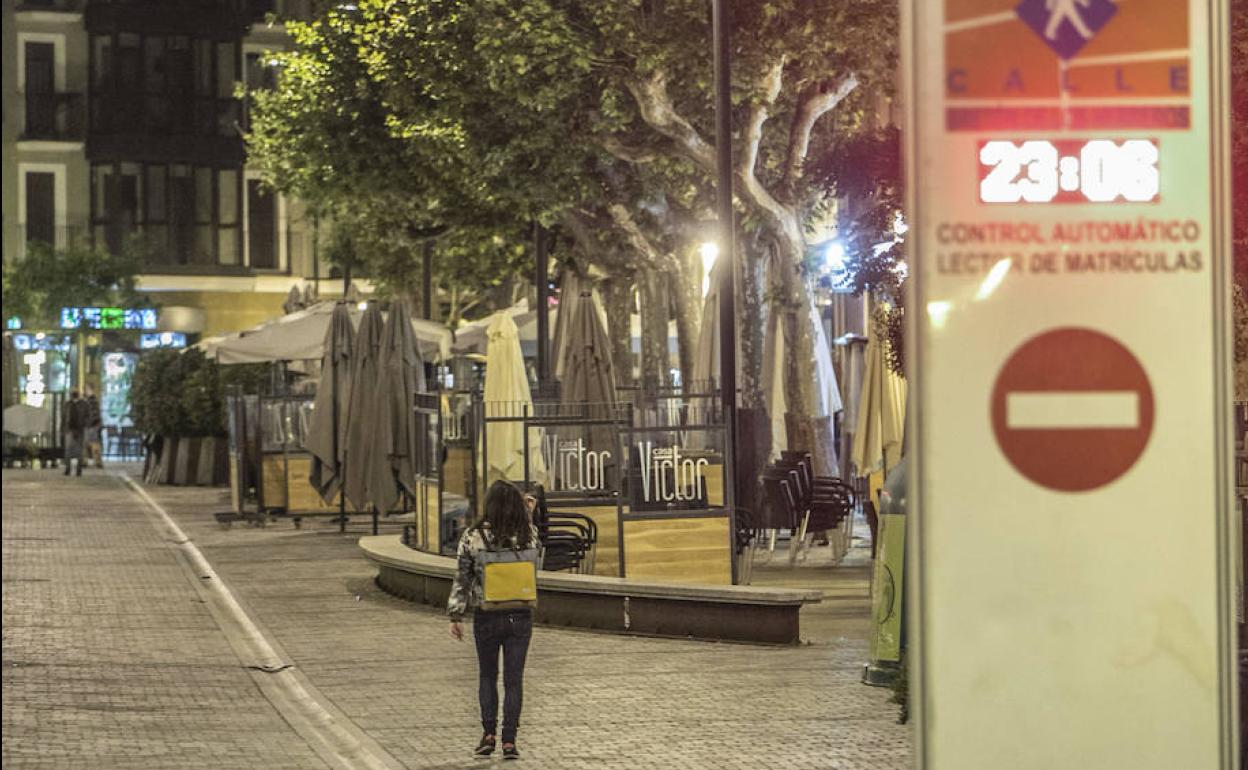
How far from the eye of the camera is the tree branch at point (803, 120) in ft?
88.9

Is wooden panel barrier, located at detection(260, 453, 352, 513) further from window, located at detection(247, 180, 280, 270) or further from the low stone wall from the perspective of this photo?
window, located at detection(247, 180, 280, 270)

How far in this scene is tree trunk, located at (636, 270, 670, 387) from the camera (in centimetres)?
3431

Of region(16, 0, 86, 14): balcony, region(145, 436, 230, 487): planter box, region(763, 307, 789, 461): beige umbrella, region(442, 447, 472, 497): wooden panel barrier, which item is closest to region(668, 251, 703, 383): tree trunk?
region(763, 307, 789, 461): beige umbrella

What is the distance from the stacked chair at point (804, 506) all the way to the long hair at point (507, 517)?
10532 mm

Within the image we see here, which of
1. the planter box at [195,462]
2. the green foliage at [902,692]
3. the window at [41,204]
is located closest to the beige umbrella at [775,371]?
the green foliage at [902,692]

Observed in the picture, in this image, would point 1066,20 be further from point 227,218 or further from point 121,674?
point 227,218

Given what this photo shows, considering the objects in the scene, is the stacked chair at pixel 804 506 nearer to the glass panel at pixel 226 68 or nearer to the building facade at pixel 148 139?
the building facade at pixel 148 139

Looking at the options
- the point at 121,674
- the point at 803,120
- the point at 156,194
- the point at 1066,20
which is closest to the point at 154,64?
the point at 156,194

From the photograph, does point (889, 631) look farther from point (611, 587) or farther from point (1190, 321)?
point (1190, 321)

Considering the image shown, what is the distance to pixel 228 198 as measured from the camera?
65562mm

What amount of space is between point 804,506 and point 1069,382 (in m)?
16.5

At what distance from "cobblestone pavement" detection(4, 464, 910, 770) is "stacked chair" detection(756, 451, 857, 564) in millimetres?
3398

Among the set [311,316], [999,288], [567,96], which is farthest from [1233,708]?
[311,316]

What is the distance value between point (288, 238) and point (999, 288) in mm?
62461
